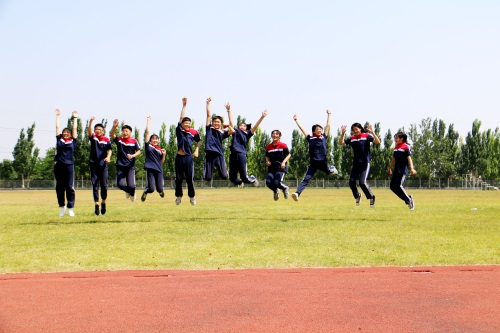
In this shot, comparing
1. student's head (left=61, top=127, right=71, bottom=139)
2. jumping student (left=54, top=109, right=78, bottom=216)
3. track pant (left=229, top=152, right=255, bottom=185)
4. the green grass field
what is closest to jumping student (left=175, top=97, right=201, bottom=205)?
track pant (left=229, top=152, right=255, bottom=185)

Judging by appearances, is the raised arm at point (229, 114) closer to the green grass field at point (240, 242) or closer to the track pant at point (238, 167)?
the track pant at point (238, 167)

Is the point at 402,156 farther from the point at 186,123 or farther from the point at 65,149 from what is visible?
the point at 65,149

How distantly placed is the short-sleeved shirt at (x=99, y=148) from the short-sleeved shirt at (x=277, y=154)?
4824 mm

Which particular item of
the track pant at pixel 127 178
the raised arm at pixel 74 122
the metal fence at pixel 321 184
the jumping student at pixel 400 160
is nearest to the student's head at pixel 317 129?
the jumping student at pixel 400 160

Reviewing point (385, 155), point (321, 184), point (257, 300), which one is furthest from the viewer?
point (321, 184)

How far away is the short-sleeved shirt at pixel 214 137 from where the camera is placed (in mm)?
17422

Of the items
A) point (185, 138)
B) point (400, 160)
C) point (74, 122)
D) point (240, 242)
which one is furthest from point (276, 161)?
point (74, 122)

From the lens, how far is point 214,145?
691 inches

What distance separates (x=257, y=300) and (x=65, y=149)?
36.3 ft

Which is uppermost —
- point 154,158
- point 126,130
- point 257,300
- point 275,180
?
point 126,130

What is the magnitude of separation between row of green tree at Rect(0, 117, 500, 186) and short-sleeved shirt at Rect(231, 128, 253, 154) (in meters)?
47.5

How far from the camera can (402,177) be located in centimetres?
1947

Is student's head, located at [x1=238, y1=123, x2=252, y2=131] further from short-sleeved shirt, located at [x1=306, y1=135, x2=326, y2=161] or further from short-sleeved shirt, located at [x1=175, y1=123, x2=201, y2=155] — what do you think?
short-sleeved shirt, located at [x1=306, y1=135, x2=326, y2=161]

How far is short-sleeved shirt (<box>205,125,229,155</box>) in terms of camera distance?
57.2 ft
